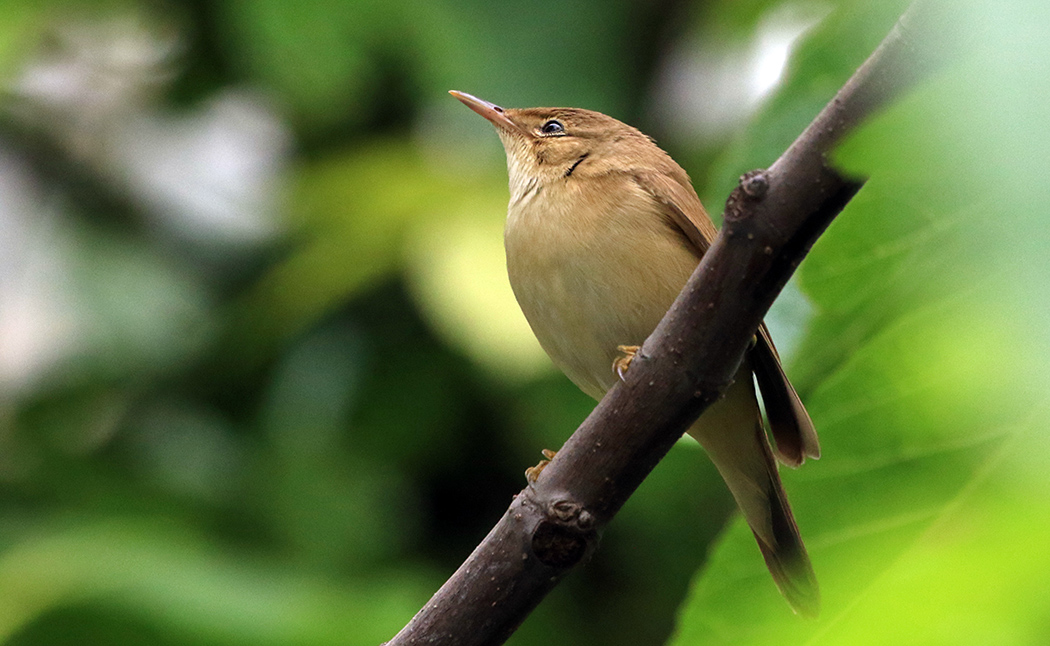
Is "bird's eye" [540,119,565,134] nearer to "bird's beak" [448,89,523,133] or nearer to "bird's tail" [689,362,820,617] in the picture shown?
"bird's beak" [448,89,523,133]

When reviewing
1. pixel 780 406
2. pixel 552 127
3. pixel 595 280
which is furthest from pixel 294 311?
pixel 780 406

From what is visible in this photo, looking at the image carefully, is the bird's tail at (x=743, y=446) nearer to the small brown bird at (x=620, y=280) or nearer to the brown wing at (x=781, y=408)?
the small brown bird at (x=620, y=280)

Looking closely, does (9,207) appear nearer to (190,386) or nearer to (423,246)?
(190,386)

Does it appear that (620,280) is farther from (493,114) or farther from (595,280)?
(493,114)

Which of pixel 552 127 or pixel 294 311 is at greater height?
pixel 294 311

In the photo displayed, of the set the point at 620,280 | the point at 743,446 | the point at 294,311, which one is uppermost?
the point at 294,311

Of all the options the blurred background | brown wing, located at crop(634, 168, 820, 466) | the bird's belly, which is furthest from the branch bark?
the blurred background
